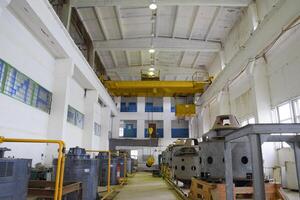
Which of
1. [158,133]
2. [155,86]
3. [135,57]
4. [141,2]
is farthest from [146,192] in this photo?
[158,133]

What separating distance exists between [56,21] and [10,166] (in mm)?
4975

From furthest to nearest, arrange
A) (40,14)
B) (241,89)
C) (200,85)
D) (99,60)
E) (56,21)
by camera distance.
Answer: (99,60) → (200,85) → (241,89) → (56,21) → (40,14)

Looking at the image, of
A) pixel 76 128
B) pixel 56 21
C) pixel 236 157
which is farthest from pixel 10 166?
pixel 76 128

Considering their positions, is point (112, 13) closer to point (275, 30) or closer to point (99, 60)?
point (99, 60)

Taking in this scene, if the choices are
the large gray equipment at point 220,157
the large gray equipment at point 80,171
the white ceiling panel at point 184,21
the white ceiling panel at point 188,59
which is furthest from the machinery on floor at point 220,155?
the white ceiling panel at point 188,59

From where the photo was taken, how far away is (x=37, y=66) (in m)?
6.33

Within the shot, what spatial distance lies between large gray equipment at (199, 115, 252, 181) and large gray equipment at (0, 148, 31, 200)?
3144 millimetres

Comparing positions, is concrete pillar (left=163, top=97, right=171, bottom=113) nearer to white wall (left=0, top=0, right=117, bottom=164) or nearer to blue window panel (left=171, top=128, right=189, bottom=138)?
blue window panel (left=171, top=128, right=189, bottom=138)

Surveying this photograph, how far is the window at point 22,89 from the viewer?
4.87 meters

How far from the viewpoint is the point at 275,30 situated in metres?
6.55

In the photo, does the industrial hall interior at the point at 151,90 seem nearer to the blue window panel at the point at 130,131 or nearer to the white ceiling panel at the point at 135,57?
the white ceiling panel at the point at 135,57

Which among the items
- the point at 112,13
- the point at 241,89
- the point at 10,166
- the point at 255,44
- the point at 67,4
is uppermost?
the point at 112,13

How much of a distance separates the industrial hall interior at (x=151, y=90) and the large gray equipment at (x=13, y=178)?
13mm

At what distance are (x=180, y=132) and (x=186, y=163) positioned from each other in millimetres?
11934
